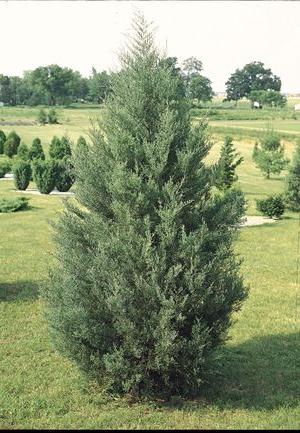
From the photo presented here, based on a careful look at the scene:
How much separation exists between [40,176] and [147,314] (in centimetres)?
2034

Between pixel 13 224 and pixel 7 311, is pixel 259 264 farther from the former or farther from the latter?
pixel 13 224

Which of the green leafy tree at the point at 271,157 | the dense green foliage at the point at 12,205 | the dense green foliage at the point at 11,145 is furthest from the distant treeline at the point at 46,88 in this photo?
the dense green foliage at the point at 12,205

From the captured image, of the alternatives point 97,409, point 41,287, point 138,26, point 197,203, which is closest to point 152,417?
point 97,409

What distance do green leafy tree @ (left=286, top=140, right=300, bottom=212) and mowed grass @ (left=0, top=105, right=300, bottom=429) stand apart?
11798 mm

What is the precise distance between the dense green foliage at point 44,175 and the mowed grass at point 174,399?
12195 millimetres

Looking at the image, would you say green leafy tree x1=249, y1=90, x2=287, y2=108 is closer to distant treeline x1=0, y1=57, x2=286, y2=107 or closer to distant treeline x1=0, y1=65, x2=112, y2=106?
distant treeline x1=0, y1=57, x2=286, y2=107

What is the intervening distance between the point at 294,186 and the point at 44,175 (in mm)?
11780

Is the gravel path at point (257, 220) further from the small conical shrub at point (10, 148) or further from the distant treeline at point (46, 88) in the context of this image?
the distant treeline at point (46, 88)

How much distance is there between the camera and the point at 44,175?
25.5 meters

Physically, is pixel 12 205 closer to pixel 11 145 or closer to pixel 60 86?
pixel 11 145

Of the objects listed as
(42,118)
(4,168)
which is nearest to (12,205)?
(4,168)

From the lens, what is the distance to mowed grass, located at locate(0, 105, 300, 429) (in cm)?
593

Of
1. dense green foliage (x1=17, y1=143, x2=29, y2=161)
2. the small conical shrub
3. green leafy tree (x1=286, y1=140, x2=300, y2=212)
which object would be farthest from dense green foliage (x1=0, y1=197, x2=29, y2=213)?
the small conical shrub

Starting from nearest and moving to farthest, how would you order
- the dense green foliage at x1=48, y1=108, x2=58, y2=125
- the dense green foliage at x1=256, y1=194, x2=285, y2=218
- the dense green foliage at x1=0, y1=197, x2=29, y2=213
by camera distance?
the dense green foliage at x1=0, y1=197, x2=29, y2=213, the dense green foliage at x1=256, y1=194, x2=285, y2=218, the dense green foliage at x1=48, y1=108, x2=58, y2=125
